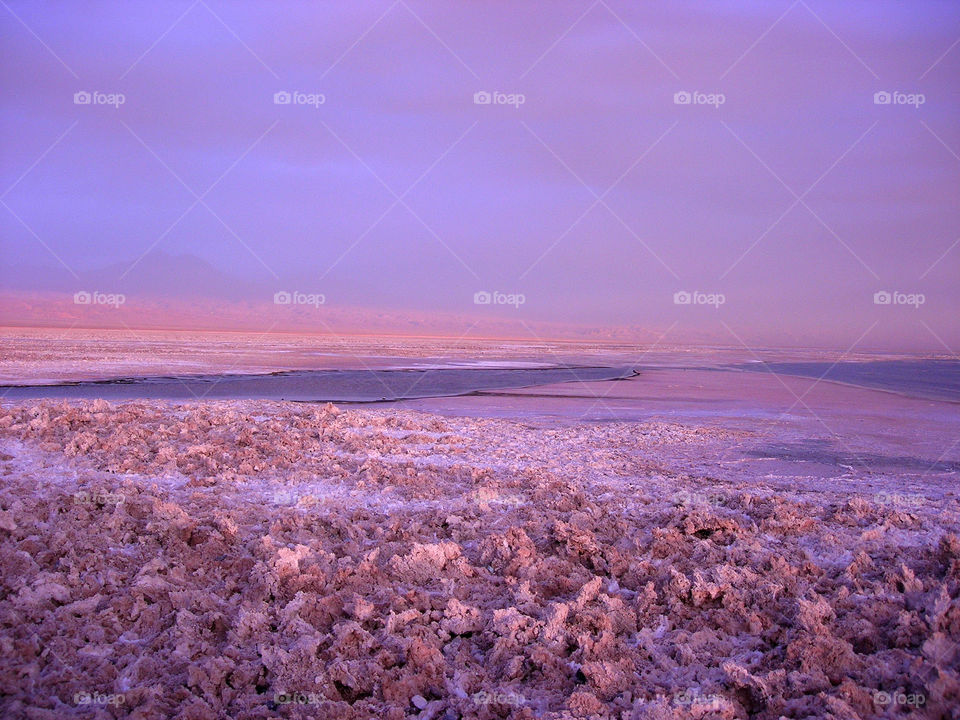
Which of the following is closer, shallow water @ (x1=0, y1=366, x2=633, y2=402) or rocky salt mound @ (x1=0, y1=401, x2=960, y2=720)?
rocky salt mound @ (x1=0, y1=401, x2=960, y2=720)

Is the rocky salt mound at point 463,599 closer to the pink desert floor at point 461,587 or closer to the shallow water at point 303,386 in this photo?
the pink desert floor at point 461,587

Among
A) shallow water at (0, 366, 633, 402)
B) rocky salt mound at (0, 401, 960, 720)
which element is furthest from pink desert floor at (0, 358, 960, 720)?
shallow water at (0, 366, 633, 402)

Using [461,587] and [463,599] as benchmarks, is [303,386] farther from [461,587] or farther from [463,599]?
[463,599]

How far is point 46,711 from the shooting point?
3004 millimetres

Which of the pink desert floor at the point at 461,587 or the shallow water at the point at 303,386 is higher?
the shallow water at the point at 303,386

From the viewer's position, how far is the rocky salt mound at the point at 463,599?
312 centimetres

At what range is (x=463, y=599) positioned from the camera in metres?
3.99

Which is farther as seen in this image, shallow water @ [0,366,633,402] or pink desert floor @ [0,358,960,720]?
shallow water @ [0,366,633,402]

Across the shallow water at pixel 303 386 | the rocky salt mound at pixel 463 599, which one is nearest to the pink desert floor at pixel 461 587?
the rocky salt mound at pixel 463 599

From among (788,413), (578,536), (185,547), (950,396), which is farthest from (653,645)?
(950,396)

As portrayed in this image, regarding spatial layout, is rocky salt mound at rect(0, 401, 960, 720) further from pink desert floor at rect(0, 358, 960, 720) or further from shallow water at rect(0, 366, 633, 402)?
shallow water at rect(0, 366, 633, 402)

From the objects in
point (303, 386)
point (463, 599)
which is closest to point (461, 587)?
point (463, 599)

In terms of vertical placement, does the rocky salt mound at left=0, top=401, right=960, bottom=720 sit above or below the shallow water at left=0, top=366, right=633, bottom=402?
below

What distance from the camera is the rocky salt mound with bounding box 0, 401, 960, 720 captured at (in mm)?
3115
